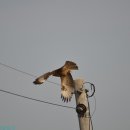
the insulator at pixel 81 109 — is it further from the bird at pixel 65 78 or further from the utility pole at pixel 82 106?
the bird at pixel 65 78

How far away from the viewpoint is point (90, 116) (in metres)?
5.57

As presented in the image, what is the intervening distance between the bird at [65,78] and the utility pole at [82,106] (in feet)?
0.40

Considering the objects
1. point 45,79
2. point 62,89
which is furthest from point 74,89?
point 45,79

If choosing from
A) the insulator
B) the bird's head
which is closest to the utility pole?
the insulator

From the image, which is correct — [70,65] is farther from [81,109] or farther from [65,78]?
[81,109]

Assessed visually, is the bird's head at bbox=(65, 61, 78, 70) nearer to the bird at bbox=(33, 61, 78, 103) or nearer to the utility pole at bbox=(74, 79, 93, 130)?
the bird at bbox=(33, 61, 78, 103)

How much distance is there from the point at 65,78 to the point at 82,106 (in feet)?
2.15

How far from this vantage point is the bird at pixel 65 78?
5500 mm

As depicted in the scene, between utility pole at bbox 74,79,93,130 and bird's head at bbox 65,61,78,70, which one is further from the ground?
bird's head at bbox 65,61,78,70

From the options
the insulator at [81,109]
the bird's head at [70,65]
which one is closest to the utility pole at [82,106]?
the insulator at [81,109]

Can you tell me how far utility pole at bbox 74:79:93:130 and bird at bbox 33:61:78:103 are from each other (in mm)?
123

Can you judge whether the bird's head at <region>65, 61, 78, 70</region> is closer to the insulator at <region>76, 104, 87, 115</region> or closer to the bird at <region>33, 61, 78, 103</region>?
the bird at <region>33, 61, 78, 103</region>

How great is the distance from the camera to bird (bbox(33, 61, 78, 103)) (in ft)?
18.0

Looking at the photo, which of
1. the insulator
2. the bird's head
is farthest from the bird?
the insulator
